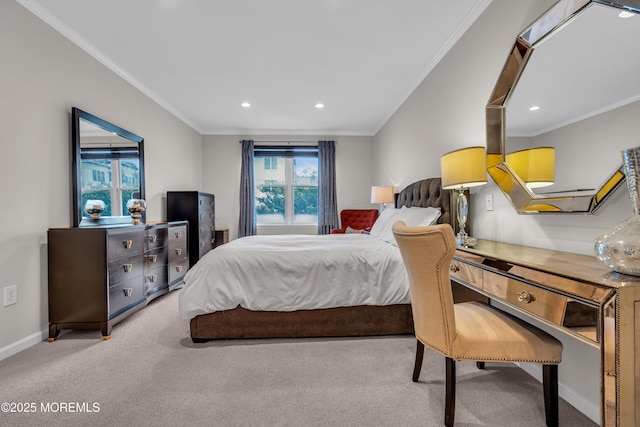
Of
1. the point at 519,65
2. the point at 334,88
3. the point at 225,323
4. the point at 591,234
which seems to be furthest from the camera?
the point at 334,88

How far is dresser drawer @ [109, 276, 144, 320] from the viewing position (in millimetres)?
2414

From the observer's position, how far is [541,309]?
3.61ft

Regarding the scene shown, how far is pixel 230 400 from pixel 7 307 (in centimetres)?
184

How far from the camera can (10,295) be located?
2.09 meters

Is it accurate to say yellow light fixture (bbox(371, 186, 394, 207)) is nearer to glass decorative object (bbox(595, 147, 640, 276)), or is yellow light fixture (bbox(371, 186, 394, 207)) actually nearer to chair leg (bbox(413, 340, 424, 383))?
chair leg (bbox(413, 340, 424, 383))

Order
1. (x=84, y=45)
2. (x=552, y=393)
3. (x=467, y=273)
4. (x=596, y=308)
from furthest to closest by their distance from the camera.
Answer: (x=84, y=45) → (x=467, y=273) → (x=552, y=393) → (x=596, y=308)

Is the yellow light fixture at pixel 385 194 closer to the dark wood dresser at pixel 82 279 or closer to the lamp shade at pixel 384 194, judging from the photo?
the lamp shade at pixel 384 194

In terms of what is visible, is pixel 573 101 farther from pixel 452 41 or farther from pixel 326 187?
pixel 326 187

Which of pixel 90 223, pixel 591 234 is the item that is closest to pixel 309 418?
pixel 591 234

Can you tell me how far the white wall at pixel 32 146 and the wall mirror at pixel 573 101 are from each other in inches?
135

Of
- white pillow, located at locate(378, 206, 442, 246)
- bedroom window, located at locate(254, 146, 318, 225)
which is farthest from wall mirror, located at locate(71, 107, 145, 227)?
white pillow, located at locate(378, 206, 442, 246)

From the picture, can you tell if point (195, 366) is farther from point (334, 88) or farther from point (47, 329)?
point (334, 88)

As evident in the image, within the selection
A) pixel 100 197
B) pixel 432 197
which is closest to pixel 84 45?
pixel 100 197

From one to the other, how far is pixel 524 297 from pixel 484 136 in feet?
4.67
